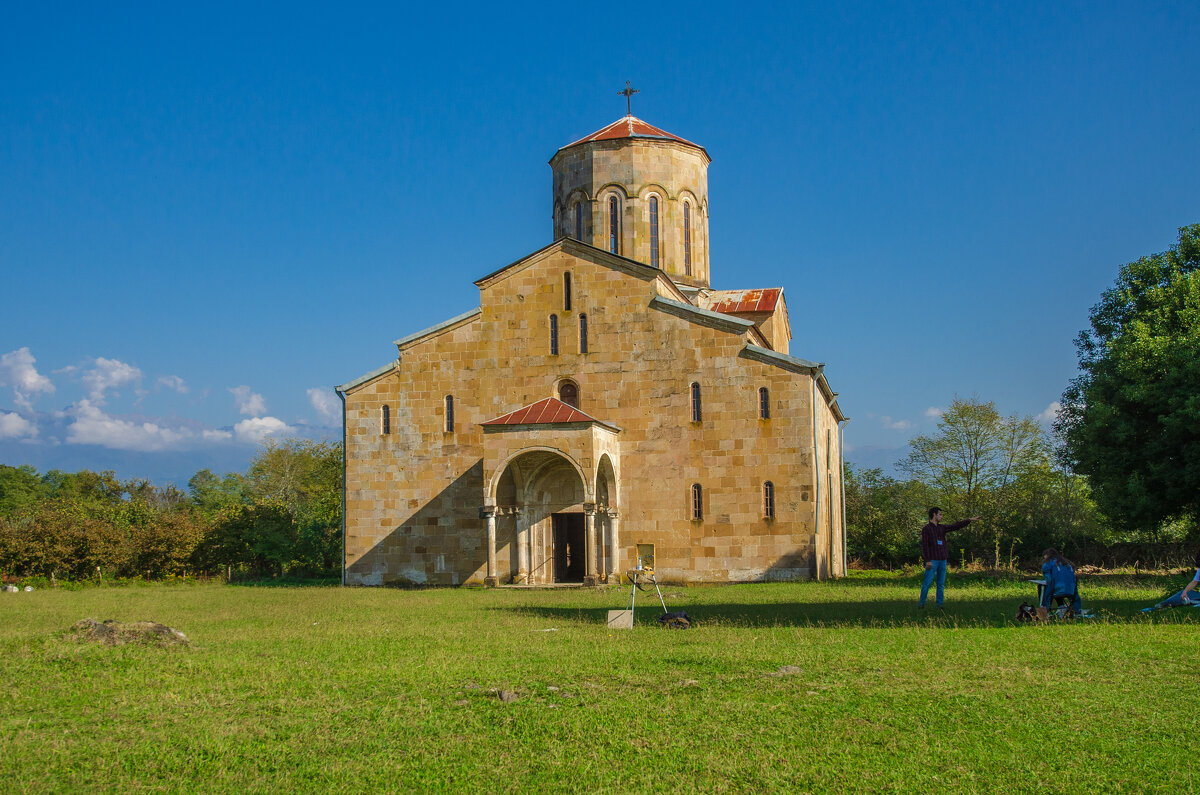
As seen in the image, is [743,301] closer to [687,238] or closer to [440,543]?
[687,238]

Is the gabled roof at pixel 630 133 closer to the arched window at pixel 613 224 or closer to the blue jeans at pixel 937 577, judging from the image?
the arched window at pixel 613 224

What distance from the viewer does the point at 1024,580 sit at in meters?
22.1

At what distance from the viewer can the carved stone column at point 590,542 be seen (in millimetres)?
24355

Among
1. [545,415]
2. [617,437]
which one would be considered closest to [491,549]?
[545,415]

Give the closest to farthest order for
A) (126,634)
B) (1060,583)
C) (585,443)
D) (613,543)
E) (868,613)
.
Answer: (126,634) < (1060,583) < (868,613) < (585,443) < (613,543)

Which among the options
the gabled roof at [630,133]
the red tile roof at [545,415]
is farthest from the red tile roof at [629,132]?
the red tile roof at [545,415]

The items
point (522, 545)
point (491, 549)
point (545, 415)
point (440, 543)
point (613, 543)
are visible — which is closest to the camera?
point (545, 415)

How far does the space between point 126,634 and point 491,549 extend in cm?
1387

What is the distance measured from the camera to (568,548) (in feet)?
88.6

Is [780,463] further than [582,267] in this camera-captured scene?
No

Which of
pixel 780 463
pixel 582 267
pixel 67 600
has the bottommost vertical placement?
pixel 67 600

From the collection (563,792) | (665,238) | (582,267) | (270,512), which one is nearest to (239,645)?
(563,792)

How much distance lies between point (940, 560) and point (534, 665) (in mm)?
7944

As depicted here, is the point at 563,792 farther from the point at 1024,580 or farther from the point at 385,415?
the point at 385,415
